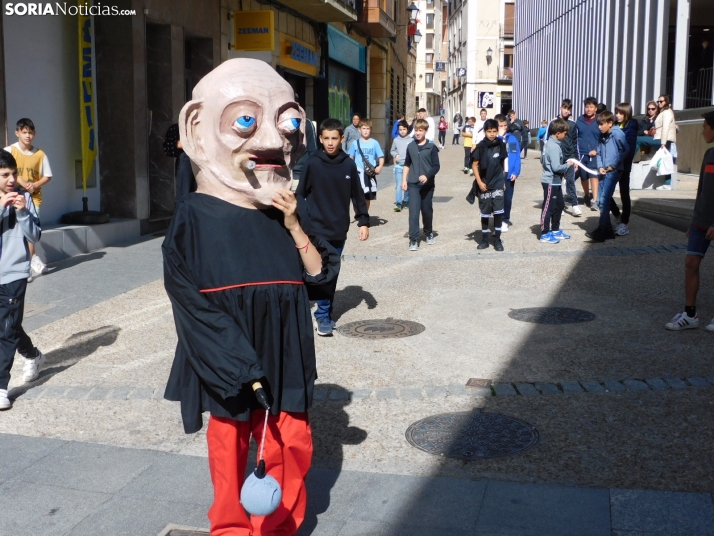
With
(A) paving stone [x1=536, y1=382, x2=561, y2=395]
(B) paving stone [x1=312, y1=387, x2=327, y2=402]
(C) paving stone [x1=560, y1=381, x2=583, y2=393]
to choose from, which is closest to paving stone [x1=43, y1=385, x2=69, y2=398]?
(B) paving stone [x1=312, y1=387, x2=327, y2=402]

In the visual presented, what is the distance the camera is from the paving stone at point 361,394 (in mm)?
5695

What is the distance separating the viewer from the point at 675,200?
1423 cm

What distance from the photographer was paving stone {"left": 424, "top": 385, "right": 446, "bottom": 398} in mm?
5754

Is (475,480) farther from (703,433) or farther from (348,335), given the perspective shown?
(348,335)

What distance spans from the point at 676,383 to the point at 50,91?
30.3 feet

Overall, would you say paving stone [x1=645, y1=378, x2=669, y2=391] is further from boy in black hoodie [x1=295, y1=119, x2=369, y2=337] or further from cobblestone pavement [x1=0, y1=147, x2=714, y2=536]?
boy in black hoodie [x1=295, y1=119, x2=369, y2=337]

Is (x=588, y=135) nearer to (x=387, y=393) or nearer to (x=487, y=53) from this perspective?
(x=387, y=393)

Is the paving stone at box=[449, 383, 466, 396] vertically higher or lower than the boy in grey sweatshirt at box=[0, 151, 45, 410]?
lower

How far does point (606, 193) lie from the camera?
11.9 m

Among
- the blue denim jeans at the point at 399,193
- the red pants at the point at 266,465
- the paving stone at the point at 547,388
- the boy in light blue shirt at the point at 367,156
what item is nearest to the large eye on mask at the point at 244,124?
the red pants at the point at 266,465

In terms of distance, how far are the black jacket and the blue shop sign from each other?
1663 centimetres

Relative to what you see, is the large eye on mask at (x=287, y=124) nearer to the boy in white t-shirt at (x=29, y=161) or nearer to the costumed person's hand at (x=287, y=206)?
the costumed person's hand at (x=287, y=206)

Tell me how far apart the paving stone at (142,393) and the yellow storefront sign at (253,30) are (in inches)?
458

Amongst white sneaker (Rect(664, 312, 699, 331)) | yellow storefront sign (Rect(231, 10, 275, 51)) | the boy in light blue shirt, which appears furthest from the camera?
yellow storefront sign (Rect(231, 10, 275, 51))
